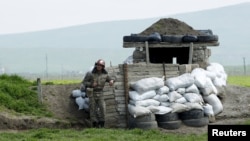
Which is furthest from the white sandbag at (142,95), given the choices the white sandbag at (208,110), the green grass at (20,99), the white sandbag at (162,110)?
the green grass at (20,99)

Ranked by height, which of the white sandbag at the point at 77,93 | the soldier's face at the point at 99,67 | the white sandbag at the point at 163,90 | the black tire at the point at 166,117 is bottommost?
the black tire at the point at 166,117

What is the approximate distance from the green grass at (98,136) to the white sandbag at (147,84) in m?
1.46

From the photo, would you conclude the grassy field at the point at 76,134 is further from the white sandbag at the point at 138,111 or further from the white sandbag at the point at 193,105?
the white sandbag at the point at 193,105

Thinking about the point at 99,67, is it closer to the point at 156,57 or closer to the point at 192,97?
the point at 192,97

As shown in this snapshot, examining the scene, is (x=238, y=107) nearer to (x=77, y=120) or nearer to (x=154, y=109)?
(x=154, y=109)

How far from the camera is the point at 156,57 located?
850 inches

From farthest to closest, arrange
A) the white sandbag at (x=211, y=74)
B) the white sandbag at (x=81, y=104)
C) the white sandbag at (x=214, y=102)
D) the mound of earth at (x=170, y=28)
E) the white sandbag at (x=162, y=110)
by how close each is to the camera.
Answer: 1. the mound of earth at (x=170, y=28)
2. the white sandbag at (x=211, y=74)
3. the white sandbag at (x=81, y=104)
4. the white sandbag at (x=214, y=102)
5. the white sandbag at (x=162, y=110)

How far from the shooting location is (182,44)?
18547 mm

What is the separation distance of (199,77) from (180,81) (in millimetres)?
814

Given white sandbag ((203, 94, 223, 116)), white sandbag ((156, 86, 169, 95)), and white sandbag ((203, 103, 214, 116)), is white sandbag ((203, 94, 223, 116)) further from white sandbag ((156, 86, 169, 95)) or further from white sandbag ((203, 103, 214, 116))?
white sandbag ((156, 86, 169, 95))

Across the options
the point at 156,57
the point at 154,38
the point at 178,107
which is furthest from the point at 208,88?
the point at 156,57

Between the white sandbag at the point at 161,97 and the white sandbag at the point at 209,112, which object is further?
the white sandbag at the point at 209,112

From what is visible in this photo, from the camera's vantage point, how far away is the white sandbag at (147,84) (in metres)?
14.9

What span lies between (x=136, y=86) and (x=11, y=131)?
2.99 m
